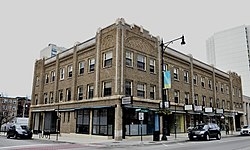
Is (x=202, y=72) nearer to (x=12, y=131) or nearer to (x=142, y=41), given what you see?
(x=142, y=41)

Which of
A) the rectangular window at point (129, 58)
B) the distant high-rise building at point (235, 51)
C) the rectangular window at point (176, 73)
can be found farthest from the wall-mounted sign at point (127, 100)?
the distant high-rise building at point (235, 51)

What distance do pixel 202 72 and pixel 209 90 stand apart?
330cm

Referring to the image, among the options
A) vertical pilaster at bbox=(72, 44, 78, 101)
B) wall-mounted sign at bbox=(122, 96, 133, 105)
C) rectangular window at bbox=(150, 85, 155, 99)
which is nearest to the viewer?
wall-mounted sign at bbox=(122, 96, 133, 105)

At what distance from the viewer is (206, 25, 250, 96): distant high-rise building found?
110 metres

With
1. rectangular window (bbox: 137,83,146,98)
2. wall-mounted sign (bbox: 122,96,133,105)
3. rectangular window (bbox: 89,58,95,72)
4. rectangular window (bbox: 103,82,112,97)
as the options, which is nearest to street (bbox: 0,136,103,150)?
wall-mounted sign (bbox: 122,96,133,105)

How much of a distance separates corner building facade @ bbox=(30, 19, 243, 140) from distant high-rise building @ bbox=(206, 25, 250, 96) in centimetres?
8547

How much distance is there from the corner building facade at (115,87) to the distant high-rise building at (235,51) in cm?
8547

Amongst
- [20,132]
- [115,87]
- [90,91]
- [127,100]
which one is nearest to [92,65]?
[90,91]

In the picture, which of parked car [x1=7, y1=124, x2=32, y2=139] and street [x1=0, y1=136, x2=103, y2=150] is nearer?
street [x1=0, y1=136, x2=103, y2=150]

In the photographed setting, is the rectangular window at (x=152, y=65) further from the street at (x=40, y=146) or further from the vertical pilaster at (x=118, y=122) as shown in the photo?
the street at (x=40, y=146)

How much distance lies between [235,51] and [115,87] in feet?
339

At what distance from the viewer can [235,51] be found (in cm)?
11206

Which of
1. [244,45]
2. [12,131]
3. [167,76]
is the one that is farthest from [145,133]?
[244,45]

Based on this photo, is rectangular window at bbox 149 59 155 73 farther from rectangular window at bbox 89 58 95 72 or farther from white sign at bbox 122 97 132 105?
white sign at bbox 122 97 132 105
